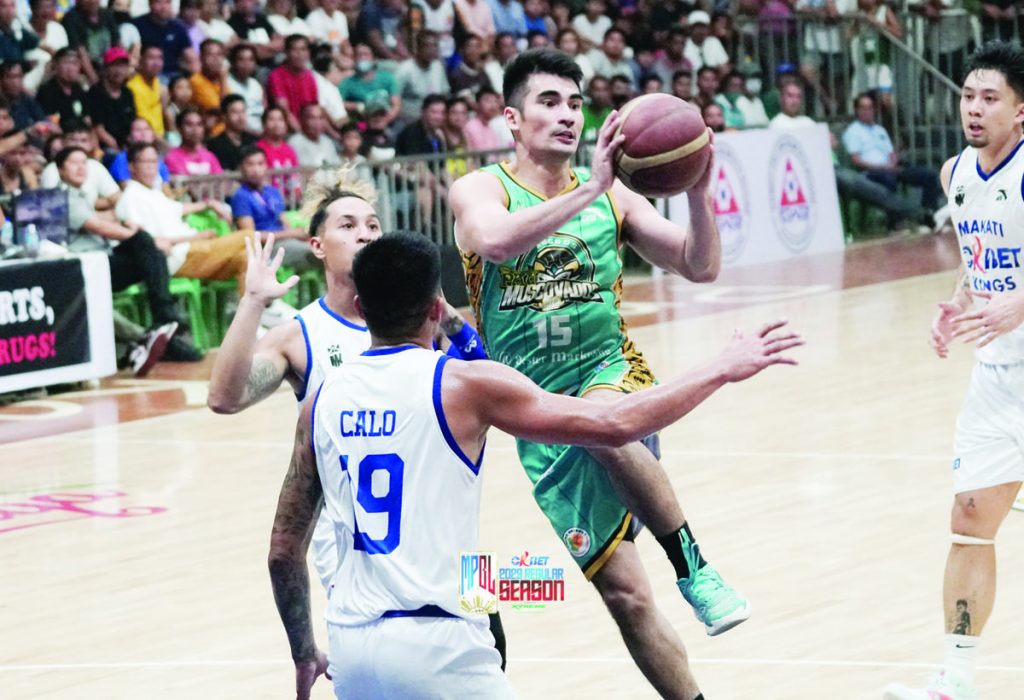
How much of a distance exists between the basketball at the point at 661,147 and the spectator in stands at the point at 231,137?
1056 centimetres

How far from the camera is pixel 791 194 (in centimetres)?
1928

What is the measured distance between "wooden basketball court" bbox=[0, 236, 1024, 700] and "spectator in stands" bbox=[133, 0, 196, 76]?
3.43 m

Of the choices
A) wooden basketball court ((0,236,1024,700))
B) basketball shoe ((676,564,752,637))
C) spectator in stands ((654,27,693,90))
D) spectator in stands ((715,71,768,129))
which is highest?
spectator in stands ((654,27,693,90))

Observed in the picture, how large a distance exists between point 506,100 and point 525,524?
3.41 m

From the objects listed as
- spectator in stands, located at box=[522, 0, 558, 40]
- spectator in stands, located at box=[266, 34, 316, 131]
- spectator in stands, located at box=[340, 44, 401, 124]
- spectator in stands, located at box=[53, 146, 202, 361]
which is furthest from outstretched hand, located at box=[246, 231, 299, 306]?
spectator in stands, located at box=[522, 0, 558, 40]

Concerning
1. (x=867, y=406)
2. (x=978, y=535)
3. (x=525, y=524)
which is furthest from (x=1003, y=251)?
(x=867, y=406)

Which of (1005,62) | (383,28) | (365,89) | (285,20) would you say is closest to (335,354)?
(1005,62)

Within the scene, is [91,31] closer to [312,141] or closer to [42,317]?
[312,141]

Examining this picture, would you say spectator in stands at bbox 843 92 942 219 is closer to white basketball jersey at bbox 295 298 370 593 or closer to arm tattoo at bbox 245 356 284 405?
white basketball jersey at bbox 295 298 370 593

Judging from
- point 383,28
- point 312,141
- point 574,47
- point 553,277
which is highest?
point 383,28

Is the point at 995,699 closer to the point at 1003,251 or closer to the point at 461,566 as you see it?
the point at 1003,251

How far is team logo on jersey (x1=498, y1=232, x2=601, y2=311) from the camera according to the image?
221 inches

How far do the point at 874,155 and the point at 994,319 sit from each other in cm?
1593

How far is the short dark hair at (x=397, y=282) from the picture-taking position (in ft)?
13.4
